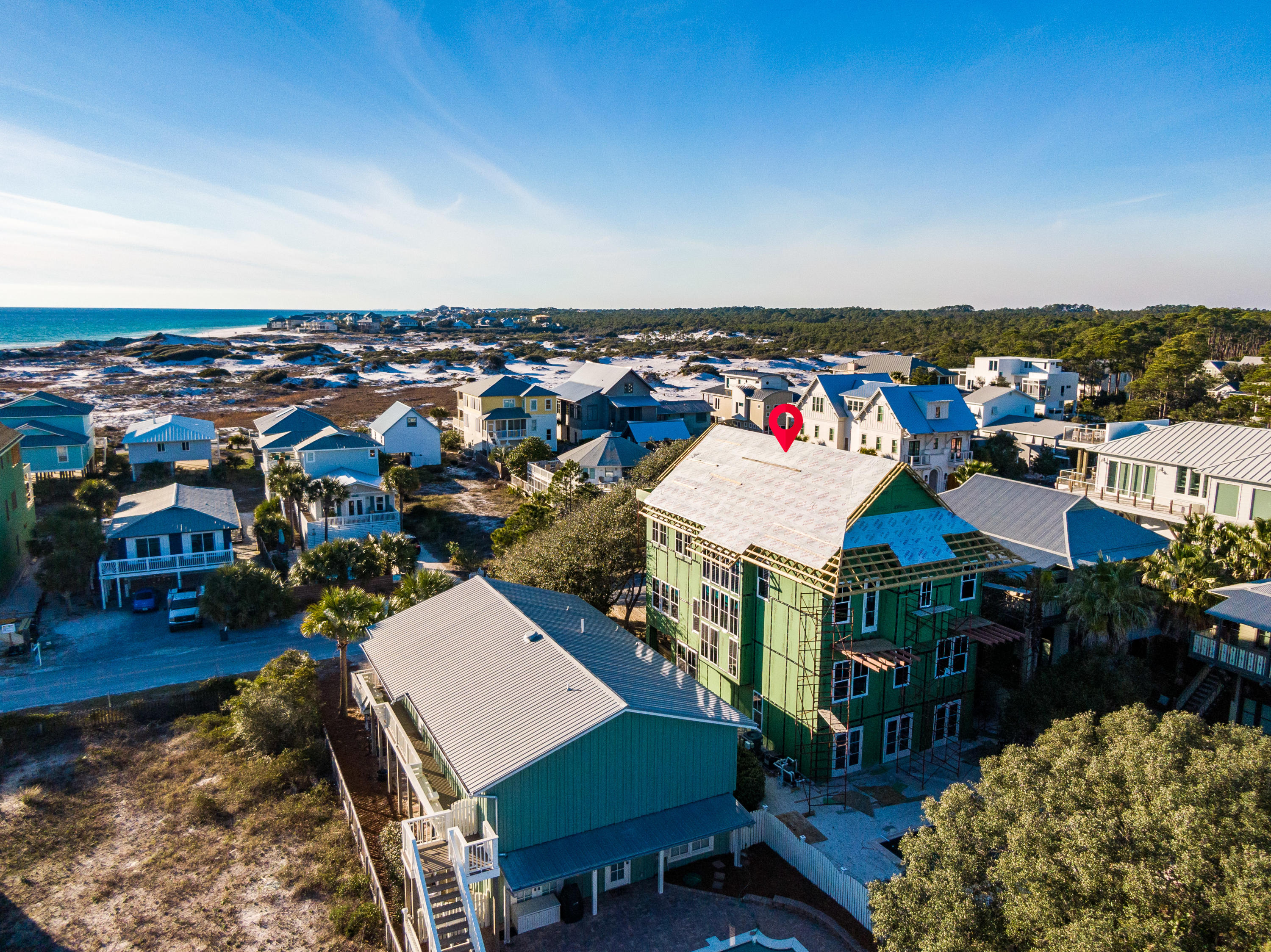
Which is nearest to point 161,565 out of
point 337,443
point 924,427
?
point 337,443

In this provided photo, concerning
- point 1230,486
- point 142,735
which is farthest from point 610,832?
point 1230,486

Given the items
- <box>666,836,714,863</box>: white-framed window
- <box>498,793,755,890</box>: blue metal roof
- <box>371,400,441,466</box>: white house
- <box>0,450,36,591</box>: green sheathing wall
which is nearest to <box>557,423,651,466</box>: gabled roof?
<box>371,400,441,466</box>: white house

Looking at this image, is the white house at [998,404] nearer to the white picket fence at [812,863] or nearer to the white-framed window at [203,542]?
the white picket fence at [812,863]

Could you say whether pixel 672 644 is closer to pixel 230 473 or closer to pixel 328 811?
pixel 328 811

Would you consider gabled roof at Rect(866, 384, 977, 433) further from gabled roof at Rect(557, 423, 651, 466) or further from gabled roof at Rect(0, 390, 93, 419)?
gabled roof at Rect(0, 390, 93, 419)

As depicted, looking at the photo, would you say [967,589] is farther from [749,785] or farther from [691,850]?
[691,850]
